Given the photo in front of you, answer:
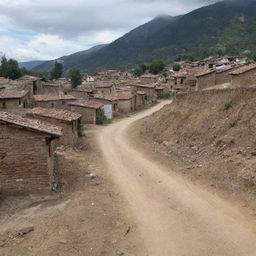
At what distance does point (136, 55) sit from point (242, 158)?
161m

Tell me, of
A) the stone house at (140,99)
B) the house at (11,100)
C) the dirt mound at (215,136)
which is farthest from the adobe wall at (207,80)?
the stone house at (140,99)

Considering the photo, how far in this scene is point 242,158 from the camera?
16.4 meters

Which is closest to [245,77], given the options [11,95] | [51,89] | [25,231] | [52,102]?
[25,231]

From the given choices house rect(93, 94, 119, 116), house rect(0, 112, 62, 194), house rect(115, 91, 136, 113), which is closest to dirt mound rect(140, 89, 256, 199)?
house rect(0, 112, 62, 194)

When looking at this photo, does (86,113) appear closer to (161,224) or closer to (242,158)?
(242,158)

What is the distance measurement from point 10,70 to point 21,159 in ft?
166

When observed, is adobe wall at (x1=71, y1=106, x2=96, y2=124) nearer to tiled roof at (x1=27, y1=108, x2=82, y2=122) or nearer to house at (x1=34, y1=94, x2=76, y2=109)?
house at (x1=34, y1=94, x2=76, y2=109)

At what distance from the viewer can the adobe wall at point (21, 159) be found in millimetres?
13062

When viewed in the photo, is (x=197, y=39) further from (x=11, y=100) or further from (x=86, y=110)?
(x=11, y=100)

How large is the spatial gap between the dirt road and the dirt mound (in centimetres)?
162

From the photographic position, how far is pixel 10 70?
5981 centimetres

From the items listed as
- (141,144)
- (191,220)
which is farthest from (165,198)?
(141,144)

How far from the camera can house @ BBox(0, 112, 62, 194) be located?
13039 mm

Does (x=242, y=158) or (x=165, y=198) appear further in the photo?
(x=242, y=158)
